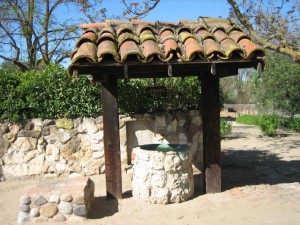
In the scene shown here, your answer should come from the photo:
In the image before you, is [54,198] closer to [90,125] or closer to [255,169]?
[90,125]

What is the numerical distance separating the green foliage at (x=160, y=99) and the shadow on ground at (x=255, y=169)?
183 cm

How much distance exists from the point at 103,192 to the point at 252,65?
11.7ft

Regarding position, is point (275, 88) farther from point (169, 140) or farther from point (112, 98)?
point (112, 98)

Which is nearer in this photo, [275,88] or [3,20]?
[3,20]

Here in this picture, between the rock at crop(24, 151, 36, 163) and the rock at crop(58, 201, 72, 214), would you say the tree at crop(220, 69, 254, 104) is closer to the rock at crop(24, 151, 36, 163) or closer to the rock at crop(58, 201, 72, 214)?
the rock at crop(24, 151, 36, 163)

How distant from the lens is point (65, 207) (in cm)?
446

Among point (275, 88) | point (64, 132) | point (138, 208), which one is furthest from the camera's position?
point (275, 88)

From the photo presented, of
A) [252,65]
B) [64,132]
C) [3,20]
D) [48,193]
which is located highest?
[3,20]

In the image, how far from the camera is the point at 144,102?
Result: 7547 mm

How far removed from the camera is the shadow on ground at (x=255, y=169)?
20.4 ft

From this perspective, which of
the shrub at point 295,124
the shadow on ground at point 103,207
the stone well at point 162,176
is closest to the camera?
the shadow on ground at point 103,207

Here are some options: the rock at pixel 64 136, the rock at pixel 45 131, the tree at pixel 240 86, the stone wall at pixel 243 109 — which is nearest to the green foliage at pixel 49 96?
the rock at pixel 45 131

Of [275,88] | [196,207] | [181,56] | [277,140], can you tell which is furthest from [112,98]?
[275,88]

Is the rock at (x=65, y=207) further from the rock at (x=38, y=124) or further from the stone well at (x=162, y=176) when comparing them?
the rock at (x=38, y=124)
